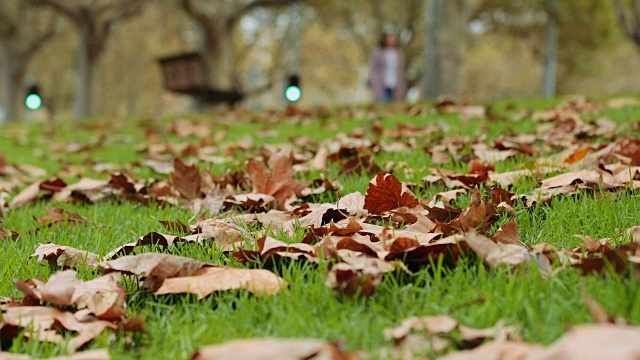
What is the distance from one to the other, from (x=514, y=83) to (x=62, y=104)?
29.1 metres

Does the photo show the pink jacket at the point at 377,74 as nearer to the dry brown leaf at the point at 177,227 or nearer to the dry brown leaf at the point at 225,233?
the dry brown leaf at the point at 177,227

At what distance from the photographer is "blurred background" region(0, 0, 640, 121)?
1753cm

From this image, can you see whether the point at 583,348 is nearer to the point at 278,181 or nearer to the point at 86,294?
the point at 86,294

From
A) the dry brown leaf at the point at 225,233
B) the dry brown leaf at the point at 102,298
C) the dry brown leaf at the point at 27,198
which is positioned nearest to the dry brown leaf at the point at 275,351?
the dry brown leaf at the point at 102,298

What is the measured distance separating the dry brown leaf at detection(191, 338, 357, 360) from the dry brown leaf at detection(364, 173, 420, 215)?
4.36ft

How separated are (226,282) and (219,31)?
1686cm

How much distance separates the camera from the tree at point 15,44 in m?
24.7

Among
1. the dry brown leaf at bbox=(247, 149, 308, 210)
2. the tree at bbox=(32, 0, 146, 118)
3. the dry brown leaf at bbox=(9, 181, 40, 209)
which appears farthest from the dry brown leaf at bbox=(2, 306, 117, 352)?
the tree at bbox=(32, 0, 146, 118)

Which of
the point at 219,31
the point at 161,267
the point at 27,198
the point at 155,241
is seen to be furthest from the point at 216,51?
the point at 161,267

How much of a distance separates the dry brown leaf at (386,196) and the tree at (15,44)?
24.1 m

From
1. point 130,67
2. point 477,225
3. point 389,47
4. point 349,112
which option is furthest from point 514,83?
point 477,225

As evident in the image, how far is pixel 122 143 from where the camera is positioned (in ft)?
26.9

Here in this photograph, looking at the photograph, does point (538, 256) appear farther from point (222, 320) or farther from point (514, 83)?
point (514, 83)

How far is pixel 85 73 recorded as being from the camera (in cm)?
2238
